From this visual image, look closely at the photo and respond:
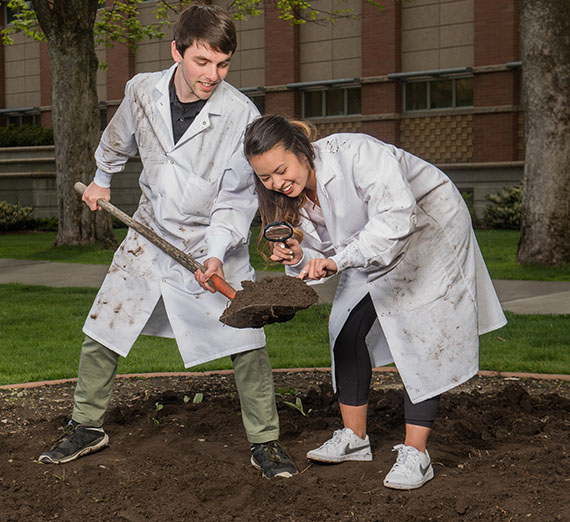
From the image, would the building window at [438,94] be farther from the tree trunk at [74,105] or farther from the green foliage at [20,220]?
the tree trunk at [74,105]

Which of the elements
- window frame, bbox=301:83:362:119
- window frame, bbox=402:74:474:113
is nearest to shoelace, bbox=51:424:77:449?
window frame, bbox=402:74:474:113

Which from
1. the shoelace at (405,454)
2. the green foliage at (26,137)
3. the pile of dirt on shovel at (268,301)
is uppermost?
the green foliage at (26,137)

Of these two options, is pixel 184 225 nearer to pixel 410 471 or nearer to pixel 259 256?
pixel 410 471

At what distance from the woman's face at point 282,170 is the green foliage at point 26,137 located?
24.7 m

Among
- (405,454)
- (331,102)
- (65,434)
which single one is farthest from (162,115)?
(331,102)

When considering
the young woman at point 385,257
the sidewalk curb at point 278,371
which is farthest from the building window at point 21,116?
the young woman at point 385,257

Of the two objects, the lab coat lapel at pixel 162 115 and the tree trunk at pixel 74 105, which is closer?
the lab coat lapel at pixel 162 115

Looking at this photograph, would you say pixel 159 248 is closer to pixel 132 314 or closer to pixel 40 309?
pixel 132 314

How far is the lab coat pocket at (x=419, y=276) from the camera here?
3658 millimetres

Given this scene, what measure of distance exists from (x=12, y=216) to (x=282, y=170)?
20807 millimetres

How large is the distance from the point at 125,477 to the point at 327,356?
3238 millimetres

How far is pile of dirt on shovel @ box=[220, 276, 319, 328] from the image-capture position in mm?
3373

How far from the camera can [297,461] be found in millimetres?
4062

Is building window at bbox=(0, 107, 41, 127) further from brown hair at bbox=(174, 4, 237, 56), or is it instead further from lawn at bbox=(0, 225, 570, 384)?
brown hair at bbox=(174, 4, 237, 56)
